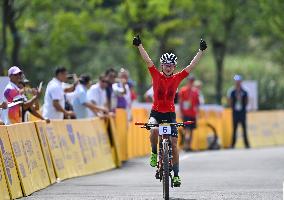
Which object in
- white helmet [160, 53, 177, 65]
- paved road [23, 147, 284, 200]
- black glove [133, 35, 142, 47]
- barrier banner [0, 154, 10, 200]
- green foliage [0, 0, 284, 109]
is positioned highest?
green foliage [0, 0, 284, 109]

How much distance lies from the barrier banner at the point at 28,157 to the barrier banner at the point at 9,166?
0.19m

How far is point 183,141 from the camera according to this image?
3083cm

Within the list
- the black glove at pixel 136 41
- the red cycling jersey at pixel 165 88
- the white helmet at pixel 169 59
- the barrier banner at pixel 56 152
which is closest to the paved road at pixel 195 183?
the barrier banner at pixel 56 152

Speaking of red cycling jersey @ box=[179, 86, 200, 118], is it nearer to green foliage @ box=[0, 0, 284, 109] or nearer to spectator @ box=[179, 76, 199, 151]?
spectator @ box=[179, 76, 199, 151]

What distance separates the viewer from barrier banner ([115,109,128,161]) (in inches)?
938

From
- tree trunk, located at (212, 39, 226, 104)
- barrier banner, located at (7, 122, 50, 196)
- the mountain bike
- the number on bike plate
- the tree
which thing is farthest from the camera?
tree trunk, located at (212, 39, 226, 104)

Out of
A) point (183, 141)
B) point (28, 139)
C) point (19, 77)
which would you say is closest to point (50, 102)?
point (19, 77)

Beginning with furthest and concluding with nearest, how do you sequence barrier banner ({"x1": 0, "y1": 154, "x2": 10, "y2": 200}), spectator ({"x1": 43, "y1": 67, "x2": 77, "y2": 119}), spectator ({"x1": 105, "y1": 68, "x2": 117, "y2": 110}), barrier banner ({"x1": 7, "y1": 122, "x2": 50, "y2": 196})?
spectator ({"x1": 105, "y1": 68, "x2": 117, "y2": 110}), spectator ({"x1": 43, "y1": 67, "x2": 77, "y2": 119}), barrier banner ({"x1": 7, "y1": 122, "x2": 50, "y2": 196}), barrier banner ({"x1": 0, "y1": 154, "x2": 10, "y2": 200})

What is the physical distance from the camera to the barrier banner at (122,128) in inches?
938

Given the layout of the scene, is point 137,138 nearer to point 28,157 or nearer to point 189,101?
point 189,101

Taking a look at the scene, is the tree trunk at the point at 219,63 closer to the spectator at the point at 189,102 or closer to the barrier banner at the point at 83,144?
the spectator at the point at 189,102

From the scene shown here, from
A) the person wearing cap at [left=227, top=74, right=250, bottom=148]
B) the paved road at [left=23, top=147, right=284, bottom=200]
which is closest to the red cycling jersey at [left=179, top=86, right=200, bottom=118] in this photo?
the person wearing cap at [left=227, top=74, right=250, bottom=148]

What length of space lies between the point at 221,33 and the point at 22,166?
27.6m

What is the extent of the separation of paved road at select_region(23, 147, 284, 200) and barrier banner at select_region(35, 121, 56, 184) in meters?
0.23
